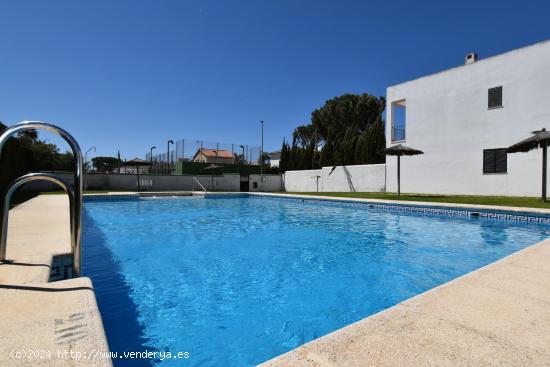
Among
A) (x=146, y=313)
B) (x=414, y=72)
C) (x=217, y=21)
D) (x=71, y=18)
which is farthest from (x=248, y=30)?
(x=146, y=313)

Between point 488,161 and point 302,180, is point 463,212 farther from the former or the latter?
point 302,180

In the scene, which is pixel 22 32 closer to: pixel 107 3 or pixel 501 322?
pixel 107 3

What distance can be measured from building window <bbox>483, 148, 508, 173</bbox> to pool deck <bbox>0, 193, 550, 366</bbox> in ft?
44.3

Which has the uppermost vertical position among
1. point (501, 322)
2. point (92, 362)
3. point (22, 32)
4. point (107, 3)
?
point (107, 3)

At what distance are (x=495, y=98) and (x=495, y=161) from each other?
3076mm

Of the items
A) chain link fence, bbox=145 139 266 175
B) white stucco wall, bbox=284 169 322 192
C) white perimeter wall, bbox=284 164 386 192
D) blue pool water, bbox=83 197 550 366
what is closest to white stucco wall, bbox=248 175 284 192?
white stucco wall, bbox=284 169 322 192

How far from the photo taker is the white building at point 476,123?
12562 millimetres

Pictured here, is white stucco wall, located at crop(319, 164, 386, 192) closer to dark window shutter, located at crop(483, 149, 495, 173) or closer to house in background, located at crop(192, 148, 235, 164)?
dark window shutter, located at crop(483, 149, 495, 173)

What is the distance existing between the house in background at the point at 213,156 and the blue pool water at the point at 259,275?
799 inches

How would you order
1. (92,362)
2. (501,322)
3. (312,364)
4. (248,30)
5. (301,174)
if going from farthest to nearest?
(301,174) < (248,30) < (501,322) < (312,364) < (92,362)

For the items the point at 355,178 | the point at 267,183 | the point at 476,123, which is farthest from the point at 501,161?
the point at 267,183

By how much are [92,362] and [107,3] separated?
1304cm

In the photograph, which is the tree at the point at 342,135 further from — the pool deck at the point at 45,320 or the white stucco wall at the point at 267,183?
the pool deck at the point at 45,320

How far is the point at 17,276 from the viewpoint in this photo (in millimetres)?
2395
